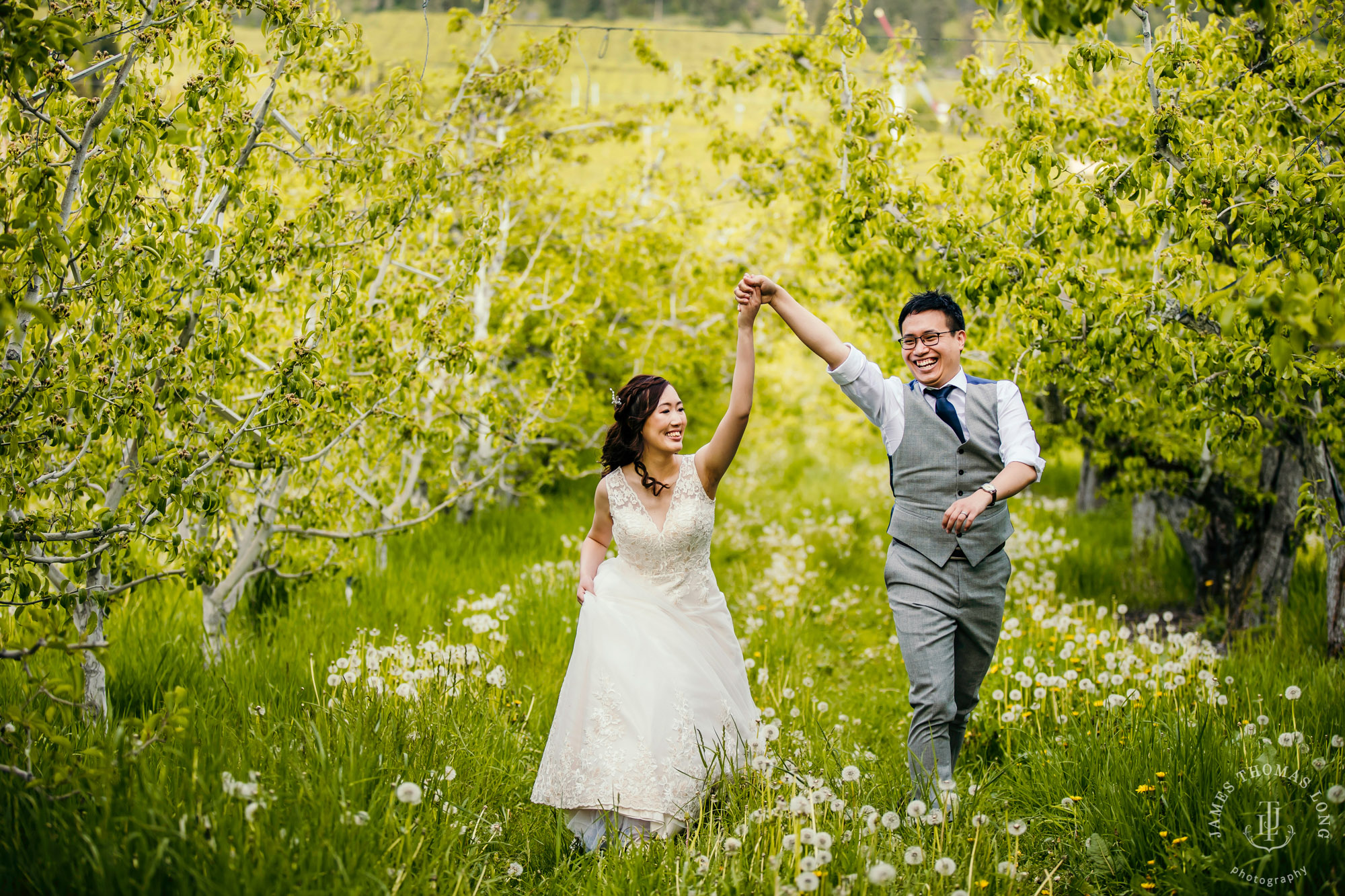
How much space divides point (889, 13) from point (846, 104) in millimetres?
28338

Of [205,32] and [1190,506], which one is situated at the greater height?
[205,32]

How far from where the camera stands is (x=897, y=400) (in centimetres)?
428

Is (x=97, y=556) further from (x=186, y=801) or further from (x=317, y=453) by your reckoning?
(x=186, y=801)

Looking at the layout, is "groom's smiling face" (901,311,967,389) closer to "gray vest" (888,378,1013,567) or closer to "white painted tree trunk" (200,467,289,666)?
"gray vest" (888,378,1013,567)

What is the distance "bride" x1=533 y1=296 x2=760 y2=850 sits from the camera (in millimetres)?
3904

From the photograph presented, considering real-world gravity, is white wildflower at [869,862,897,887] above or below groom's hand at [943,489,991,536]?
below

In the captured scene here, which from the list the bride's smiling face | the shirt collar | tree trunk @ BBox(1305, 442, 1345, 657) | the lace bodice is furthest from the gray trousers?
tree trunk @ BBox(1305, 442, 1345, 657)

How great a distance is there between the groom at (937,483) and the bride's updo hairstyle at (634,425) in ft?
2.38

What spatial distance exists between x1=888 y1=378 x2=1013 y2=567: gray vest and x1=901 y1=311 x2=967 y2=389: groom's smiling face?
0.10 m

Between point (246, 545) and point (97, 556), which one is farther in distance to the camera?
point (246, 545)

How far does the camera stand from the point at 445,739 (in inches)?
170

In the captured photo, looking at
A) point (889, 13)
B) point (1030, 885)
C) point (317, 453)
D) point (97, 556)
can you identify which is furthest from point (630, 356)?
point (889, 13)

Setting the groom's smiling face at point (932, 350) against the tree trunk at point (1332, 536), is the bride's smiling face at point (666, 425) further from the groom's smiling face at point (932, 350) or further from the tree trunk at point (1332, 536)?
the tree trunk at point (1332, 536)

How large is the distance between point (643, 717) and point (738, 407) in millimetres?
1446
